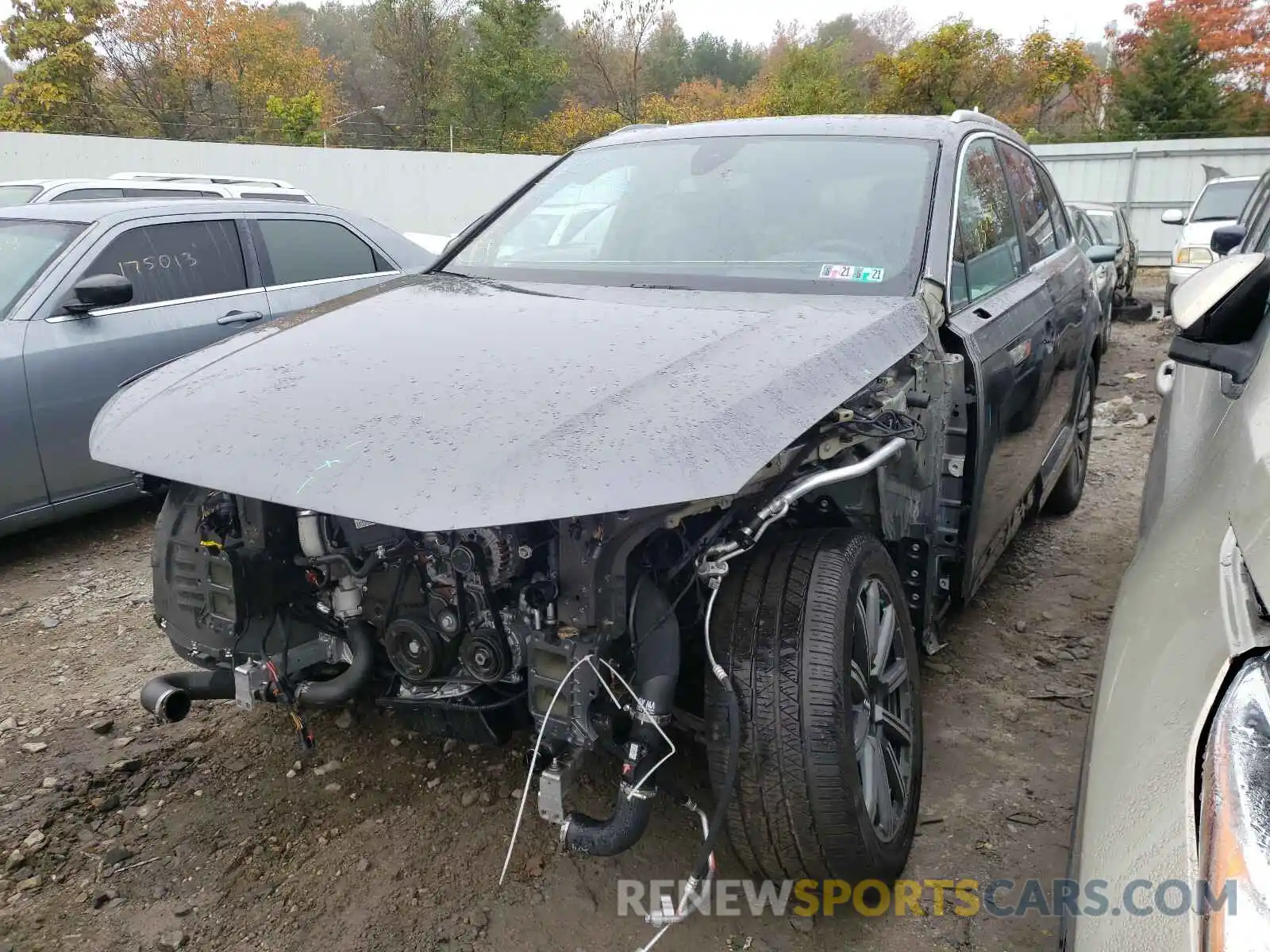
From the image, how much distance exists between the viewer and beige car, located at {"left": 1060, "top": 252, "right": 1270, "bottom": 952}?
1043mm

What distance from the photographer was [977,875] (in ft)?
7.66

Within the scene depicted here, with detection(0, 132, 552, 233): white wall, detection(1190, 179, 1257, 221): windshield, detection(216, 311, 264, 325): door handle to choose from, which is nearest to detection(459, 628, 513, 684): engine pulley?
detection(216, 311, 264, 325): door handle

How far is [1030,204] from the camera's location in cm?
393

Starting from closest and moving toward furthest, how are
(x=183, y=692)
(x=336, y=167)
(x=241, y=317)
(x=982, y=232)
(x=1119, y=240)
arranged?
(x=183, y=692) < (x=982, y=232) < (x=241, y=317) < (x=1119, y=240) < (x=336, y=167)

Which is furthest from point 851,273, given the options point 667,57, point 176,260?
point 667,57

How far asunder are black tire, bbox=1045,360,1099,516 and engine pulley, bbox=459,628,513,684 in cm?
341

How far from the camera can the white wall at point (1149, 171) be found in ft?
63.5

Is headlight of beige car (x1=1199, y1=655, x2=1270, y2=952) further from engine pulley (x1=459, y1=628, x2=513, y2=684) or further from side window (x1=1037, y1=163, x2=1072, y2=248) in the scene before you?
side window (x1=1037, y1=163, x2=1072, y2=248)

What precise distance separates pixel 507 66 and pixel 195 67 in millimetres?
10585

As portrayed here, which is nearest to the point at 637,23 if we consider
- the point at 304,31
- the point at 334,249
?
the point at 304,31

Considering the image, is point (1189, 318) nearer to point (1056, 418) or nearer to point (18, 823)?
point (1056, 418)

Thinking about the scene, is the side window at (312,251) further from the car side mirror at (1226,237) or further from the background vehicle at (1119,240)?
the background vehicle at (1119,240)

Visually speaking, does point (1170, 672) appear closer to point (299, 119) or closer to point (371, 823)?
point (371, 823)

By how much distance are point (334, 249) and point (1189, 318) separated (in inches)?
196
